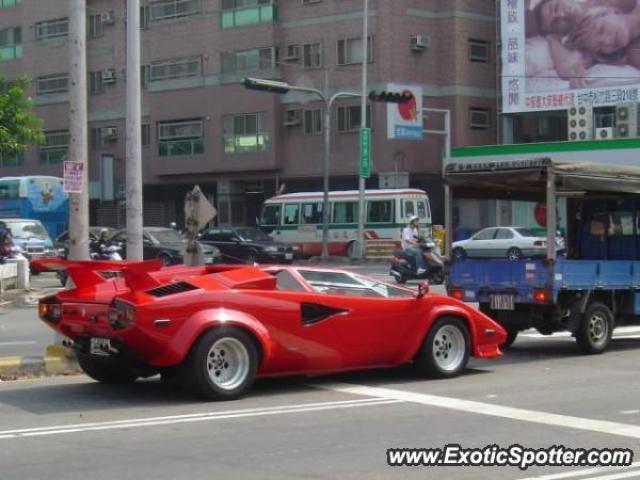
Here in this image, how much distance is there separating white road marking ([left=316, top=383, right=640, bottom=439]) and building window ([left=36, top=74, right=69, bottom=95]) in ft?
176

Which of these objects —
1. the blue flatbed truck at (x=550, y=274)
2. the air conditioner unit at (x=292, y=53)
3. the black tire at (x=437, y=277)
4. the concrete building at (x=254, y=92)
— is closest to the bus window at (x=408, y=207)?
the concrete building at (x=254, y=92)

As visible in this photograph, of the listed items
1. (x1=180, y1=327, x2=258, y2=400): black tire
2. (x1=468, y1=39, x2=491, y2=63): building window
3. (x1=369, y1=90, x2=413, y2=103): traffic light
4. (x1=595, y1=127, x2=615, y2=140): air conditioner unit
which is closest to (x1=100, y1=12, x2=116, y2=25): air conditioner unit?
(x1=468, y1=39, x2=491, y2=63): building window

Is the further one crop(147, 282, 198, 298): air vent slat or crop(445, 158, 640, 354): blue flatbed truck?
crop(445, 158, 640, 354): blue flatbed truck

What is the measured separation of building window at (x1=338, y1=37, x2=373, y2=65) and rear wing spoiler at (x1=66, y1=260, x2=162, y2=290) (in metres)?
40.0

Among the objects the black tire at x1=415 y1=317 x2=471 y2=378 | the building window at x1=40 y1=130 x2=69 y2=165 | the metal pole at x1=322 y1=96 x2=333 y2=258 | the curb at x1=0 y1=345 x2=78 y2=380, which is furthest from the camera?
the building window at x1=40 y1=130 x2=69 y2=165

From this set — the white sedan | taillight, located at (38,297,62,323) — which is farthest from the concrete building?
taillight, located at (38,297,62,323)

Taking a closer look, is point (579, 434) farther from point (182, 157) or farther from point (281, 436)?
point (182, 157)

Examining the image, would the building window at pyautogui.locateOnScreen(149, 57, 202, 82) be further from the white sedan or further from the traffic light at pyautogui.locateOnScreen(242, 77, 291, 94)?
the traffic light at pyautogui.locateOnScreen(242, 77, 291, 94)

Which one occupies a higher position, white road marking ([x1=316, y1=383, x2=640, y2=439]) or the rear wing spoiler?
the rear wing spoiler

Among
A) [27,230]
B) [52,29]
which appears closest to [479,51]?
[27,230]

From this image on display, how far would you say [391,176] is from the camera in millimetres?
49812

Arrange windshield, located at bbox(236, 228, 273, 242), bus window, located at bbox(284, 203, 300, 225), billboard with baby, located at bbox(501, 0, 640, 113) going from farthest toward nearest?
billboard with baby, located at bbox(501, 0, 640, 113)
bus window, located at bbox(284, 203, 300, 225)
windshield, located at bbox(236, 228, 273, 242)

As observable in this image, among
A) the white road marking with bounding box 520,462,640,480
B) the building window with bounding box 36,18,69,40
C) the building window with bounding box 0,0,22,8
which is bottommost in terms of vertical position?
the white road marking with bounding box 520,462,640,480

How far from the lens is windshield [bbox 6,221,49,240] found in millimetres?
36031
